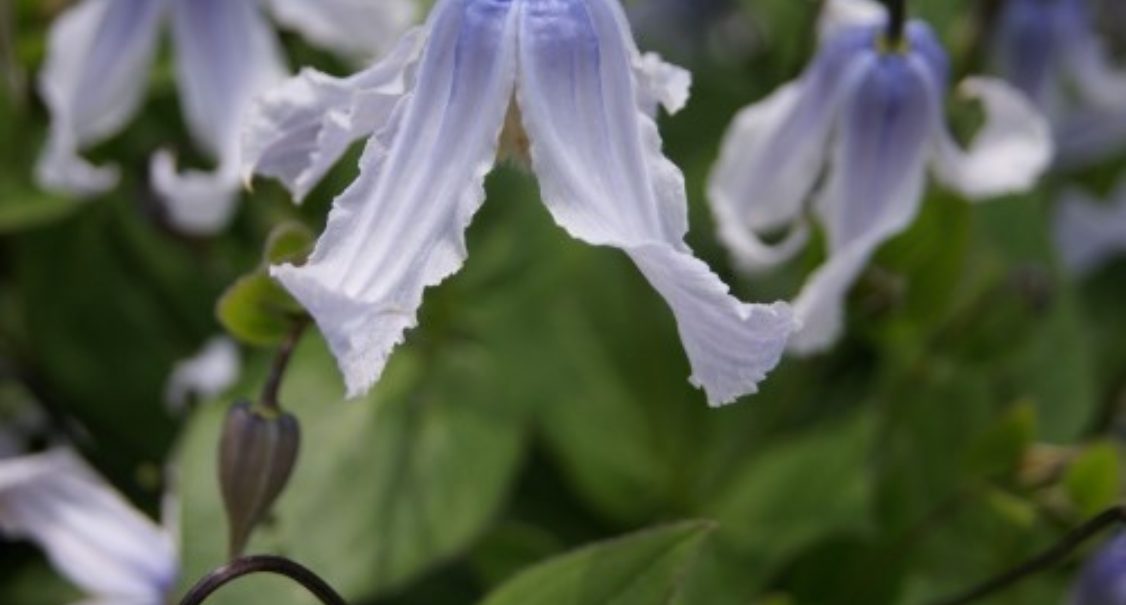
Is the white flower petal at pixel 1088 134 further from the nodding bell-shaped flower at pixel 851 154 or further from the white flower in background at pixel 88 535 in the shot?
the white flower in background at pixel 88 535

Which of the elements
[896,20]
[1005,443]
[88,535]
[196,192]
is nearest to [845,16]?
[896,20]

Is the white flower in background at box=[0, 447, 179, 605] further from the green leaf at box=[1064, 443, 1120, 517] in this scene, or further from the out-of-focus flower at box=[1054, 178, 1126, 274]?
the out-of-focus flower at box=[1054, 178, 1126, 274]

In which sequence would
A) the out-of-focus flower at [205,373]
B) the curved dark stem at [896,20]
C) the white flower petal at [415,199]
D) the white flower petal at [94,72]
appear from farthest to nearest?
1. the out-of-focus flower at [205,373]
2. the white flower petal at [94,72]
3. the curved dark stem at [896,20]
4. the white flower petal at [415,199]

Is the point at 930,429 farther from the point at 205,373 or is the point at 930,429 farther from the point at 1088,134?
the point at 205,373

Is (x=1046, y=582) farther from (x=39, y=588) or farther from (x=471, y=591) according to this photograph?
(x=39, y=588)

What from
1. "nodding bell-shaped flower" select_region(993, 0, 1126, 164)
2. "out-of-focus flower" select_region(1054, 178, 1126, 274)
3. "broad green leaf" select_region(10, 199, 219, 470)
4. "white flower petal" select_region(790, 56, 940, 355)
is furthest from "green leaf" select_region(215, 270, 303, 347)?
"out-of-focus flower" select_region(1054, 178, 1126, 274)

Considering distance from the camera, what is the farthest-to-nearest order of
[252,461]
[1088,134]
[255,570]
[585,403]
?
1. [1088,134]
2. [585,403]
3. [252,461]
4. [255,570]

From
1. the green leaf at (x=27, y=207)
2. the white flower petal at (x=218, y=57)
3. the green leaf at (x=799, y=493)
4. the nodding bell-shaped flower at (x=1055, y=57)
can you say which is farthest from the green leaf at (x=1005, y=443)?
the green leaf at (x=27, y=207)
